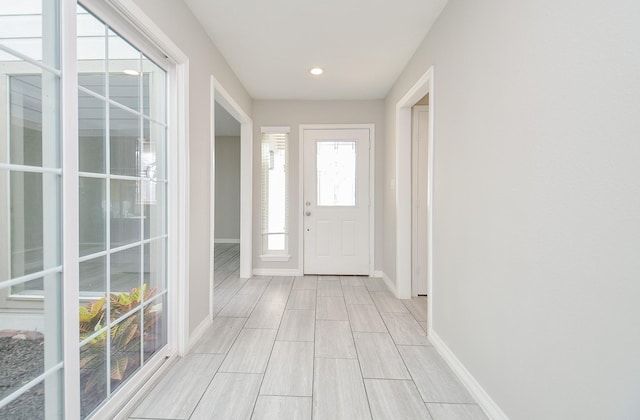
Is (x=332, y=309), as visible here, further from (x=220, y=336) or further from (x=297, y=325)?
(x=220, y=336)

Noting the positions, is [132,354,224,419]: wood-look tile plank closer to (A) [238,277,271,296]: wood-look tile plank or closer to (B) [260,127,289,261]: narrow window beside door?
(A) [238,277,271,296]: wood-look tile plank

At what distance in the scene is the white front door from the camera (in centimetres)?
426

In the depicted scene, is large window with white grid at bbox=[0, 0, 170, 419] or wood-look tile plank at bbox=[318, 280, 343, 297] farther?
wood-look tile plank at bbox=[318, 280, 343, 297]

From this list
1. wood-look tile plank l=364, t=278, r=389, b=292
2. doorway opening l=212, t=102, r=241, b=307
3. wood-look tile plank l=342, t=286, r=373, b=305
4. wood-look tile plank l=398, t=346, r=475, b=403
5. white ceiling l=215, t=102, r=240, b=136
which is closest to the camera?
wood-look tile plank l=398, t=346, r=475, b=403

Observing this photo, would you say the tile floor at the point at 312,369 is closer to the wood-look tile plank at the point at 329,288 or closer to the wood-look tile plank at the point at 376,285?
the wood-look tile plank at the point at 329,288

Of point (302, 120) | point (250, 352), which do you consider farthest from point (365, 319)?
point (302, 120)

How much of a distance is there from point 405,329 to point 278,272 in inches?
85.2

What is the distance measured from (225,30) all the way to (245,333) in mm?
2412

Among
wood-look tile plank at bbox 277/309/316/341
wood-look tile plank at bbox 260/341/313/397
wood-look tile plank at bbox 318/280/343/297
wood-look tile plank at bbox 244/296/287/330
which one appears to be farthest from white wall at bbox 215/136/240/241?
wood-look tile plank at bbox 260/341/313/397

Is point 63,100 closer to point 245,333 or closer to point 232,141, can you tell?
point 245,333

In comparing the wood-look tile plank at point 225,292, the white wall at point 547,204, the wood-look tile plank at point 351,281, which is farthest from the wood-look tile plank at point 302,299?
the white wall at point 547,204

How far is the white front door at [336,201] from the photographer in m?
4.26

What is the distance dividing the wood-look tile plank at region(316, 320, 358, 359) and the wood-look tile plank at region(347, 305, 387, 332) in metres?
0.09

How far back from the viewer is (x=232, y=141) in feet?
24.5
